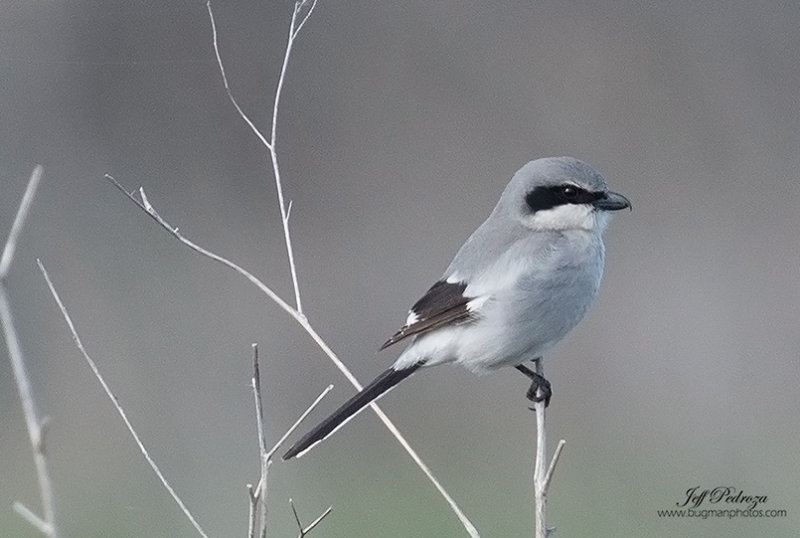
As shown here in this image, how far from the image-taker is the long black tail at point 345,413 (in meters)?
2.93

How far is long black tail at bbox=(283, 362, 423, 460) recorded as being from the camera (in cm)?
293

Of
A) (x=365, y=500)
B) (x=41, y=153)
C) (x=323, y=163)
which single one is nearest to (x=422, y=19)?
(x=323, y=163)

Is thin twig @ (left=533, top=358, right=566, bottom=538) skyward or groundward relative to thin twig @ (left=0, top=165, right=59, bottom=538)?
groundward

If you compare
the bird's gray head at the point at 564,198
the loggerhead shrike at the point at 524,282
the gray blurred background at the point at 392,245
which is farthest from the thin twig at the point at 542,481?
the gray blurred background at the point at 392,245

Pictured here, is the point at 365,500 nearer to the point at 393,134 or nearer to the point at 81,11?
the point at 393,134

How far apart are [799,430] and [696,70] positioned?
8.66ft

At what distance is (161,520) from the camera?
20.0 feet

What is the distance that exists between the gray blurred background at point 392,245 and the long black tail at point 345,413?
2.30 meters

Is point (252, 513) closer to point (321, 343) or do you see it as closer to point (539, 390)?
point (321, 343)

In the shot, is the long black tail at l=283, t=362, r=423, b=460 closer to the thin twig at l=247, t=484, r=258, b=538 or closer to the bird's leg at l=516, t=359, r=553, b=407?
the bird's leg at l=516, t=359, r=553, b=407

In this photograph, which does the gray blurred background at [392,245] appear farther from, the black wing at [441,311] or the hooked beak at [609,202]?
the hooked beak at [609,202]

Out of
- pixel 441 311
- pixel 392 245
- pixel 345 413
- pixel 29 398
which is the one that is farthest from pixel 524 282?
Answer: pixel 392 245

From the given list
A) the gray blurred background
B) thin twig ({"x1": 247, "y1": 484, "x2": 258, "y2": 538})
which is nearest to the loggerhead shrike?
thin twig ({"x1": 247, "y1": 484, "x2": 258, "y2": 538})

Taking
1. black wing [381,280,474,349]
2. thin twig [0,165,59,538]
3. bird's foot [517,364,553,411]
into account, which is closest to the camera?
thin twig [0,165,59,538]
